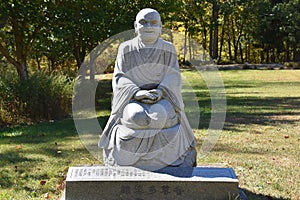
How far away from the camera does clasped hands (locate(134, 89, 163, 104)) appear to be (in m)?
5.47

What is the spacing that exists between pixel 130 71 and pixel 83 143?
375 cm

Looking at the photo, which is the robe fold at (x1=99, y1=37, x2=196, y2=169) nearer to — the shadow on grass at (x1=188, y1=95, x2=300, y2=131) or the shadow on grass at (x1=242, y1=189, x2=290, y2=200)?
the shadow on grass at (x1=242, y1=189, x2=290, y2=200)

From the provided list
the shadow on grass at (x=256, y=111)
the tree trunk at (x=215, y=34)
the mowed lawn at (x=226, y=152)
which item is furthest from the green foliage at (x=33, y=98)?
the tree trunk at (x=215, y=34)

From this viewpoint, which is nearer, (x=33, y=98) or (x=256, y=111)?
(x=33, y=98)

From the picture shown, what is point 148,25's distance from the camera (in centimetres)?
559

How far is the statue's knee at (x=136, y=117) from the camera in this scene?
5.39 m

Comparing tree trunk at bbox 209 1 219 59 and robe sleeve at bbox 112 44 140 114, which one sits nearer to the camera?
robe sleeve at bbox 112 44 140 114

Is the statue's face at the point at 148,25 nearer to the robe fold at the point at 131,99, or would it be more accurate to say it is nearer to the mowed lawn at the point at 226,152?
the robe fold at the point at 131,99

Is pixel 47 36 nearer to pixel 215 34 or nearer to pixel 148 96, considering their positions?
pixel 148 96

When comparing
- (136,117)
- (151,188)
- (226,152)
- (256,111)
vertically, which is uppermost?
(136,117)

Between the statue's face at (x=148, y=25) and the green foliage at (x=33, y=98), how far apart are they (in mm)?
7054

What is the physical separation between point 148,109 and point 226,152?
3.13 meters

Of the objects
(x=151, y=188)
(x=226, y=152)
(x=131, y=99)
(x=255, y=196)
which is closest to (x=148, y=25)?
(x=131, y=99)

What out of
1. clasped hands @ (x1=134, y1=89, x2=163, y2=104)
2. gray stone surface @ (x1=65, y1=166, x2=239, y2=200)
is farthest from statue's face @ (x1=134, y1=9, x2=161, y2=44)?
gray stone surface @ (x1=65, y1=166, x2=239, y2=200)
